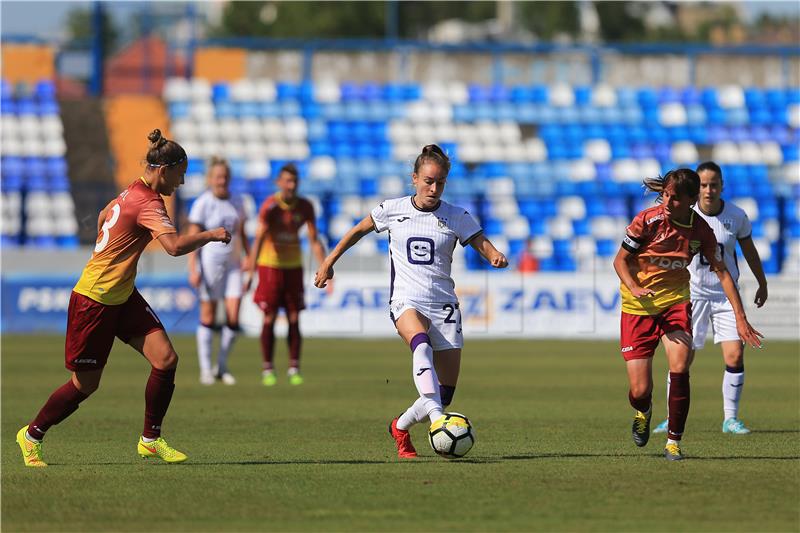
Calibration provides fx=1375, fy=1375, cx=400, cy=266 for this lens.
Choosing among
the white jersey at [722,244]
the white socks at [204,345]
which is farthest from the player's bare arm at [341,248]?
the white socks at [204,345]

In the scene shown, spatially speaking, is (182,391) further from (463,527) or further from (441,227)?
(463,527)

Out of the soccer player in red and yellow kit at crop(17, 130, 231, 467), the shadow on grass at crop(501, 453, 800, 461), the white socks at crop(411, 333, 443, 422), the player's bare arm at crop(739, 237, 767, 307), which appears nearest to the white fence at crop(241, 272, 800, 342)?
the player's bare arm at crop(739, 237, 767, 307)

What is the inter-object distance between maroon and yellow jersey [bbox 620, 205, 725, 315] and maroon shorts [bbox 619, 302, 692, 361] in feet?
0.16

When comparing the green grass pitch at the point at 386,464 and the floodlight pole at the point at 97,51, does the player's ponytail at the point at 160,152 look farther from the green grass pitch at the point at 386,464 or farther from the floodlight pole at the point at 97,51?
the floodlight pole at the point at 97,51

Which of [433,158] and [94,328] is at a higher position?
[433,158]

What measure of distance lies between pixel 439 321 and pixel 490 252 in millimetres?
619

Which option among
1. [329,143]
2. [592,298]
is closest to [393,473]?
[592,298]

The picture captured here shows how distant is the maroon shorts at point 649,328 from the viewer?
9.65m

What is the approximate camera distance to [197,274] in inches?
652

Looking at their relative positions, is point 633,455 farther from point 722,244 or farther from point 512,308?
point 512,308

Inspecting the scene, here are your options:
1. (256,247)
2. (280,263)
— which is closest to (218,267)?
(256,247)

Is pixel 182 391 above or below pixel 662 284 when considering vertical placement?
below

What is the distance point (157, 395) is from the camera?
9070mm

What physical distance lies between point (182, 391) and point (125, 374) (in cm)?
253
